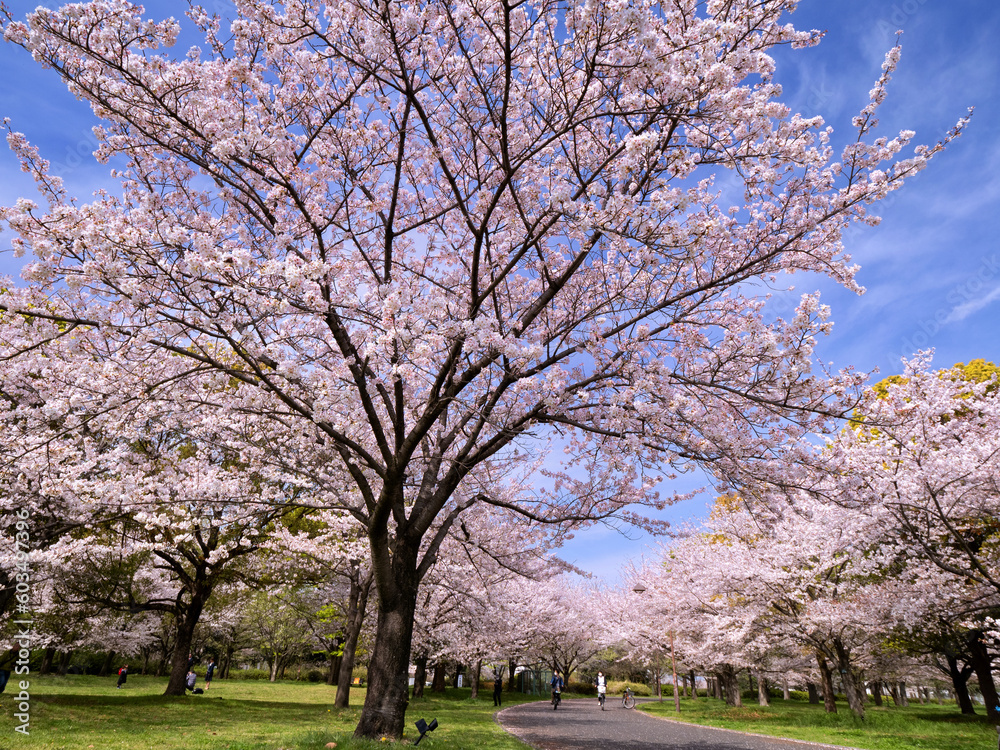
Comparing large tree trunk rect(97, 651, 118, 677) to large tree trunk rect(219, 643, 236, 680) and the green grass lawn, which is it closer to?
large tree trunk rect(219, 643, 236, 680)

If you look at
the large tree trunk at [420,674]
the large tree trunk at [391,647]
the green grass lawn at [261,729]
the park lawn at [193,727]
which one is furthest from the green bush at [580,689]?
the large tree trunk at [391,647]

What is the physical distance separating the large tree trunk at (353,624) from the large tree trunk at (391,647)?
7922 millimetres

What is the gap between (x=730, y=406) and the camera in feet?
27.0

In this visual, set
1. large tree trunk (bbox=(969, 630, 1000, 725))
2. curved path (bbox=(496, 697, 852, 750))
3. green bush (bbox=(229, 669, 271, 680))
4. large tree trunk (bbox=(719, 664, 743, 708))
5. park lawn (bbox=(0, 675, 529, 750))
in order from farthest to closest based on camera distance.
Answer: green bush (bbox=(229, 669, 271, 680)) < large tree trunk (bbox=(719, 664, 743, 708)) < large tree trunk (bbox=(969, 630, 1000, 725)) < curved path (bbox=(496, 697, 852, 750)) < park lawn (bbox=(0, 675, 529, 750))

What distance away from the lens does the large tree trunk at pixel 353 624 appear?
15898 mm

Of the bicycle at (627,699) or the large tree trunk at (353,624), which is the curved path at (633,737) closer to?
the large tree trunk at (353,624)

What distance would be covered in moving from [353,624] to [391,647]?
9118 mm

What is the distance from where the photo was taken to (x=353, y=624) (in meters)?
16.2

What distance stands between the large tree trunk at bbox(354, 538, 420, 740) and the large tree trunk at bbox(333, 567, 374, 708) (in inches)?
312

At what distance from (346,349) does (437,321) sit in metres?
1.34

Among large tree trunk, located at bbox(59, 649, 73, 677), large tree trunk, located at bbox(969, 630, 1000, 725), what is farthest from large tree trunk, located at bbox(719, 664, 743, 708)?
large tree trunk, located at bbox(59, 649, 73, 677)

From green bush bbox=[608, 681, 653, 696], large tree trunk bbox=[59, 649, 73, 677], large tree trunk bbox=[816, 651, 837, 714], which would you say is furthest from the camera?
green bush bbox=[608, 681, 653, 696]

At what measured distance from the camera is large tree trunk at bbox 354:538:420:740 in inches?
308

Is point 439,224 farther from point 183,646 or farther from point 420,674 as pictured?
point 420,674
